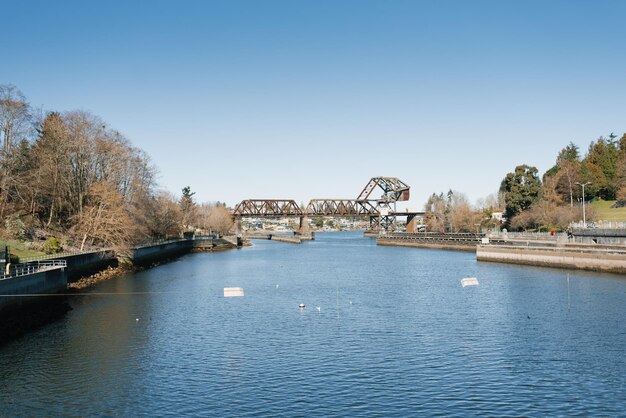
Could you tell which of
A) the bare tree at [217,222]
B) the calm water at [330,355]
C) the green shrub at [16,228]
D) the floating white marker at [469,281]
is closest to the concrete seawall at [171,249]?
the green shrub at [16,228]

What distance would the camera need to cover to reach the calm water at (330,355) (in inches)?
834

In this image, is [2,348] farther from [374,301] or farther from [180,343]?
[374,301]

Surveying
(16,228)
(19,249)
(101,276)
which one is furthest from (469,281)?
(16,228)

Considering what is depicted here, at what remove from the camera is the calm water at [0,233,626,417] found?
21.2 m

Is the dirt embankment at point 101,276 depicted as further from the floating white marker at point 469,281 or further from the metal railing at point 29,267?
the floating white marker at point 469,281

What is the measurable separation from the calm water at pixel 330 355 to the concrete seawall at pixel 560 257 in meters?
9.24

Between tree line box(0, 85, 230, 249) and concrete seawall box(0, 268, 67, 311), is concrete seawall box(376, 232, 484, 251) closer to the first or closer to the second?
tree line box(0, 85, 230, 249)

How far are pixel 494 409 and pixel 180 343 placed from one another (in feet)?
58.1

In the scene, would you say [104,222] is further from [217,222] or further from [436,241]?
[217,222]

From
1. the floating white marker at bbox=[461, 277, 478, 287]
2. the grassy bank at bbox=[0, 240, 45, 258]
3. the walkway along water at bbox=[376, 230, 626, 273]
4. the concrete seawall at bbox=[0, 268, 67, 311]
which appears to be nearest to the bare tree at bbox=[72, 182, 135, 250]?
the grassy bank at bbox=[0, 240, 45, 258]

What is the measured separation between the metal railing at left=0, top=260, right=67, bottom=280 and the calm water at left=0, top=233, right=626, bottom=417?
163 inches

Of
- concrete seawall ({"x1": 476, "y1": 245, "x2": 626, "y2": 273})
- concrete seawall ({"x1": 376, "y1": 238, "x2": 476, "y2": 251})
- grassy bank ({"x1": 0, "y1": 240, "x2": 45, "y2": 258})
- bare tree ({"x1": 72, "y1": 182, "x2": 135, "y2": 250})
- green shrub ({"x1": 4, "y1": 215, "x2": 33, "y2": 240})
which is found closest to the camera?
grassy bank ({"x1": 0, "y1": 240, "x2": 45, "y2": 258})

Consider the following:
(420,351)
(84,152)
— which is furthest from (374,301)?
(84,152)

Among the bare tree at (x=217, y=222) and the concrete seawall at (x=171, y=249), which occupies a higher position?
the bare tree at (x=217, y=222)
